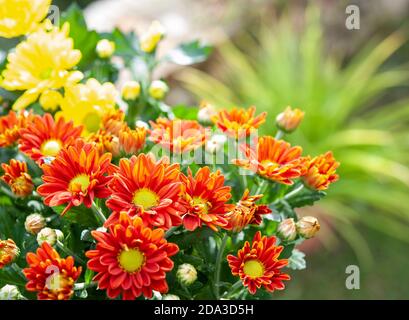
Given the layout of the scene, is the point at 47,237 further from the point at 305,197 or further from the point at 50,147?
the point at 305,197

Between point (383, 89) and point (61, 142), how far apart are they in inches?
80.1

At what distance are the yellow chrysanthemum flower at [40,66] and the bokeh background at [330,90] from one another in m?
1.13

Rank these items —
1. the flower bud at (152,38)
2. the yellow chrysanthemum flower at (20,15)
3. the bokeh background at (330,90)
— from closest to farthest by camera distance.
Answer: the yellow chrysanthemum flower at (20,15)
the flower bud at (152,38)
the bokeh background at (330,90)

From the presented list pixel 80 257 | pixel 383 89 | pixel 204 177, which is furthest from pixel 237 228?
pixel 383 89

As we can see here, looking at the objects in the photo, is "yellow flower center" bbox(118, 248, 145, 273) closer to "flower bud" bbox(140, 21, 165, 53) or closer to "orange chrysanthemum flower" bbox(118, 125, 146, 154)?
"orange chrysanthemum flower" bbox(118, 125, 146, 154)

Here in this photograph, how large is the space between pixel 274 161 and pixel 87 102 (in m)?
0.22

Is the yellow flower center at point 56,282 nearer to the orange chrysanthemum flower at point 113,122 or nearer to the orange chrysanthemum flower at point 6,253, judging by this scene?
the orange chrysanthemum flower at point 6,253

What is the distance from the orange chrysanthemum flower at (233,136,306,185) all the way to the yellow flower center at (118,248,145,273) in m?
0.14

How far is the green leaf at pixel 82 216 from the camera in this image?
0.58 meters

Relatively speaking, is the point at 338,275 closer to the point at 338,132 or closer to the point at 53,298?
the point at 338,132

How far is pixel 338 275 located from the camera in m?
1.88

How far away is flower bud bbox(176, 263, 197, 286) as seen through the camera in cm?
56

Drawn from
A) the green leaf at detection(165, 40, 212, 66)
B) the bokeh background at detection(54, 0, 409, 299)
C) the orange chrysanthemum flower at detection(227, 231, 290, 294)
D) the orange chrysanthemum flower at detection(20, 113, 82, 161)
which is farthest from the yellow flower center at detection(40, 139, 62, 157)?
the bokeh background at detection(54, 0, 409, 299)

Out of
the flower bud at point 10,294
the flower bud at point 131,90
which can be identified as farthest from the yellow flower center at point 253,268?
the flower bud at point 131,90
